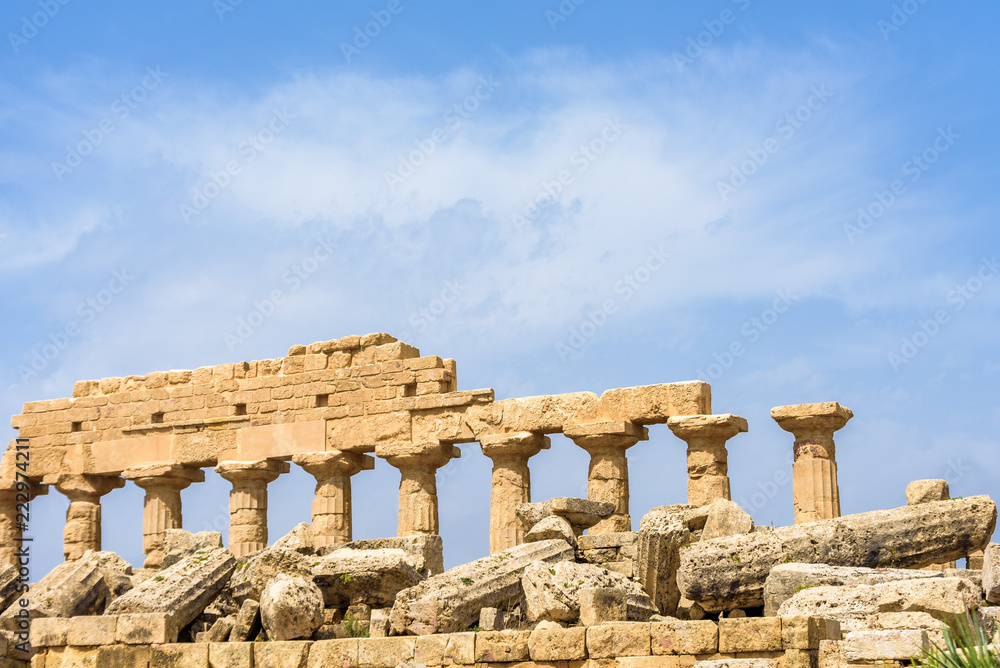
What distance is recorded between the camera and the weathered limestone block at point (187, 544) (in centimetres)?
1531

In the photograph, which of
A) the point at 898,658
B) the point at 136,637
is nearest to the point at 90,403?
the point at 136,637

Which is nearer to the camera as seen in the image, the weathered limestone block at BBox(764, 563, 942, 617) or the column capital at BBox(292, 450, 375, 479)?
the weathered limestone block at BBox(764, 563, 942, 617)

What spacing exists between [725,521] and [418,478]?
7.69 metres

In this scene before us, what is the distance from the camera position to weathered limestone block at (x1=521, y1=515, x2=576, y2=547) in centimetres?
1478

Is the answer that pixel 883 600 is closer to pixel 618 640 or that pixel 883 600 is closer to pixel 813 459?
pixel 618 640

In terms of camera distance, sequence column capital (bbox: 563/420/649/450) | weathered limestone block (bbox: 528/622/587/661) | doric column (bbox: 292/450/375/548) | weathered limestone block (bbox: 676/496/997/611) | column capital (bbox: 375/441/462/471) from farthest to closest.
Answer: doric column (bbox: 292/450/375/548) < column capital (bbox: 375/441/462/471) < column capital (bbox: 563/420/649/450) < weathered limestone block (bbox: 676/496/997/611) < weathered limestone block (bbox: 528/622/587/661)

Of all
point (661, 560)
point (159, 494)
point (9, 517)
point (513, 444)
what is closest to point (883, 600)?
point (661, 560)

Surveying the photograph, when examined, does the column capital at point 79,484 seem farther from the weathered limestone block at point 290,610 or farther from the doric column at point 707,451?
the weathered limestone block at point 290,610

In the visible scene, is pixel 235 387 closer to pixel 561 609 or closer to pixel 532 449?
pixel 532 449

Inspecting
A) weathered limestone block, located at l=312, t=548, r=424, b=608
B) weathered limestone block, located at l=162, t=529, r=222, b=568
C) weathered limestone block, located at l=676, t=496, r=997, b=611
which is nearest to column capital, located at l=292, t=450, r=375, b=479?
weathered limestone block, located at l=162, t=529, r=222, b=568

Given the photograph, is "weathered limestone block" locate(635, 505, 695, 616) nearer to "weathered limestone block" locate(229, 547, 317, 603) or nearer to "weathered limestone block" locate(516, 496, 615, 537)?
"weathered limestone block" locate(516, 496, 615, 537)

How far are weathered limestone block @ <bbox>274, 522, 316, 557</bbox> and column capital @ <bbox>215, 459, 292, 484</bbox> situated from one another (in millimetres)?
7102

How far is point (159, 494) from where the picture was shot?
23.1m

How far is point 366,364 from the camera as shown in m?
22.0
